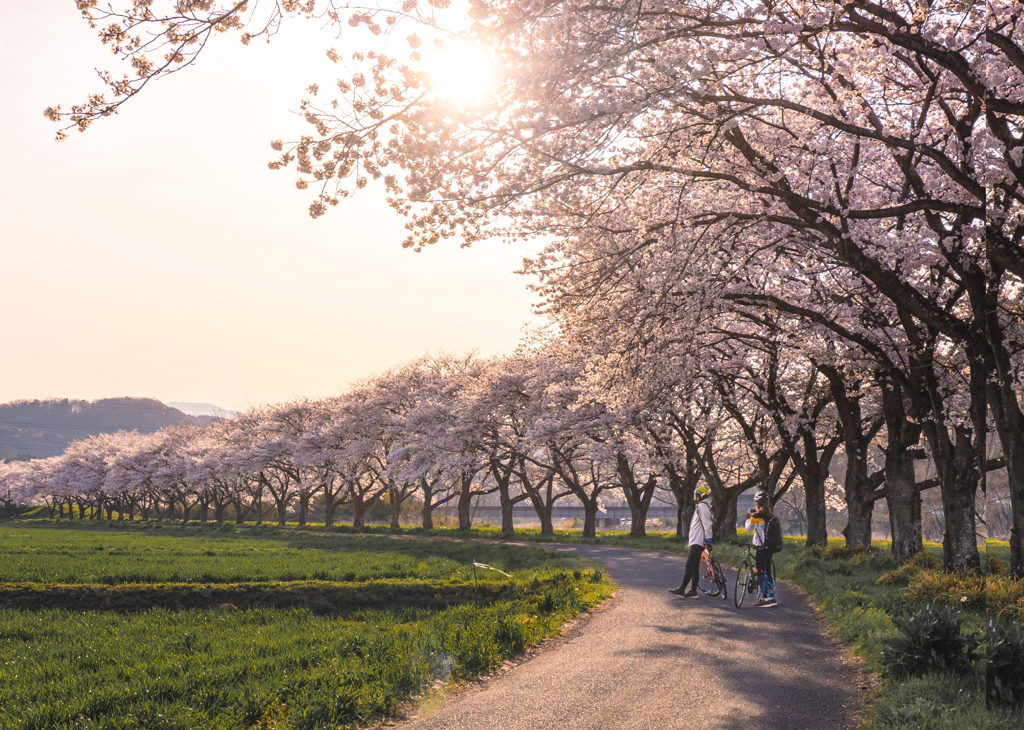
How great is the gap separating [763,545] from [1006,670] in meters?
7.08

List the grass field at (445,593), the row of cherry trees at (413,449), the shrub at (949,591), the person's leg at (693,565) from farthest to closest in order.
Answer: the row of cherry trees at (413,449) < the person's leg at (693,565) < the shrub at (949,591) < the grass field at (445,593)

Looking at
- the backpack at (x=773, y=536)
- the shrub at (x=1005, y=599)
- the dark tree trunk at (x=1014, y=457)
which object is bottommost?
the shrub at (x=1005, y=599)

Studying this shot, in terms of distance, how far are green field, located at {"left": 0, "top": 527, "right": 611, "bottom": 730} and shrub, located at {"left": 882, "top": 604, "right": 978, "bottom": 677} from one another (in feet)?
14.7

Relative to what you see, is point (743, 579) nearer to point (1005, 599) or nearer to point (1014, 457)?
point (1005, 599)

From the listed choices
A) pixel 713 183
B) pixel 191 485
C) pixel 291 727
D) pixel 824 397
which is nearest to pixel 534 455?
pixel 824 397

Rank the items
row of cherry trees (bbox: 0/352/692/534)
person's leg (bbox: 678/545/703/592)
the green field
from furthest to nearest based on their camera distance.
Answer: row of cherry trees (bbox: 0/352/692/534) < person's leg (bbox: 678/545/703/592) < the green field

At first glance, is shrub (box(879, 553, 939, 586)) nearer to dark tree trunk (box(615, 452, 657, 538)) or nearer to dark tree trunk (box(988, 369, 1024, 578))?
dark tree trunk (box(988, 369, 1024, 578))

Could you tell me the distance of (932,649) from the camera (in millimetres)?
7375

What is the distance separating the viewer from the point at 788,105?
35.8ft

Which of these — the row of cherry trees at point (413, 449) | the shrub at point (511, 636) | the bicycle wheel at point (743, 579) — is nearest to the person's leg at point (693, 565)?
the bicycle wheel at point (743, 579)

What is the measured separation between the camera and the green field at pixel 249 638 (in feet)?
22.2

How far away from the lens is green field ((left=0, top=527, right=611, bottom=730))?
675 centimetres

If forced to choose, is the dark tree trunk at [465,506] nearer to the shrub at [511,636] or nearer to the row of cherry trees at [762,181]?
the row of cherry trees at [762,181]

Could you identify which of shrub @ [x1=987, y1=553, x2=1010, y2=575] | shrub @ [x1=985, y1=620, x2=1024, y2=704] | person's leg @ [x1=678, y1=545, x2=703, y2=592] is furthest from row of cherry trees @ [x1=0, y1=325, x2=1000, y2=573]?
shrub @ [x1=985, y1=620, x2=1024, y2=704]
